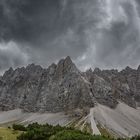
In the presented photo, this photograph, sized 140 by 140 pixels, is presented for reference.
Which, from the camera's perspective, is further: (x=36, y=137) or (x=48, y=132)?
(x=48, y=132)

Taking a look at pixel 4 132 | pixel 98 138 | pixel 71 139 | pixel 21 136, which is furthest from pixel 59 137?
pixel 4 132

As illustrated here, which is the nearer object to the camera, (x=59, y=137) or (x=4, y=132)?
(x=59, y=137)

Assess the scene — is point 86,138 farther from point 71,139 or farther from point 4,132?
point 4,132

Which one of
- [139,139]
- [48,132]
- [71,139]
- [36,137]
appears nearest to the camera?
[71,139]

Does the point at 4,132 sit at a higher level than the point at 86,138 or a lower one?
higher

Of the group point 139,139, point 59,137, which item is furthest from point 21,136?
point 139,139

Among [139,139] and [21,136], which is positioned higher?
[21,136]

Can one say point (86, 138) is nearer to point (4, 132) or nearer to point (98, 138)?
point (98, 138)

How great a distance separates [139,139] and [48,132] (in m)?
17.6

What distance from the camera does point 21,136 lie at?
4812cm

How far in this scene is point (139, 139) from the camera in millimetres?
54938

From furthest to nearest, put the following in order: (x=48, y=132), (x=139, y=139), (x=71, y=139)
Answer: (x=139, y=139), (x=48, y=132), (x=71, y=139)

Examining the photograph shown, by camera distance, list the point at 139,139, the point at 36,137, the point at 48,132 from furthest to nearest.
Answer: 1. the point at 139,139
2. the point at 48,132
3. the point at 36,137

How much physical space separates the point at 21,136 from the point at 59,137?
28.5 feet
